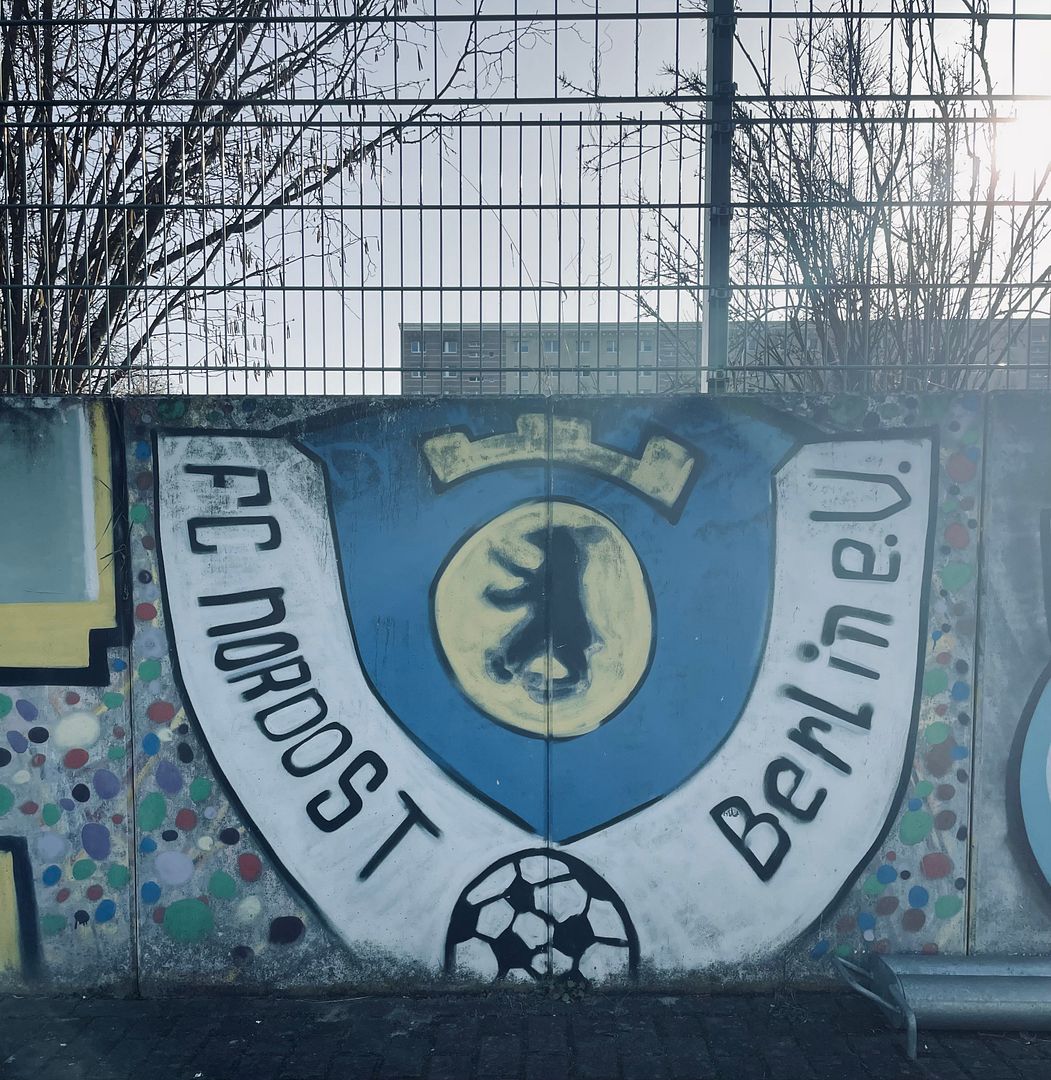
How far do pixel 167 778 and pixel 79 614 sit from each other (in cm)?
80

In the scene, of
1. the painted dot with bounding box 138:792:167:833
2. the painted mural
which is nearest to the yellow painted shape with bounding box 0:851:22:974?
the painted mural

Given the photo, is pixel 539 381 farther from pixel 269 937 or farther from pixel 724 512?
pixel 269 937

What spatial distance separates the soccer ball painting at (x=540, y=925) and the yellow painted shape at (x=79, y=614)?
197 cm

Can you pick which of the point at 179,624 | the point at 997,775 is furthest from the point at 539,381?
the point at 997,775

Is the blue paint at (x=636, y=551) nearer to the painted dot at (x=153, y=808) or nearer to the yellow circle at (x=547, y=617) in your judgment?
the yellow circle at (x=547, y=617)

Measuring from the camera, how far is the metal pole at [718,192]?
4129mm

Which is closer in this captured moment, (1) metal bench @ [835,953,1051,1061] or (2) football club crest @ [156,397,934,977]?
(1) metal bench @ [835,953,1051,1061]

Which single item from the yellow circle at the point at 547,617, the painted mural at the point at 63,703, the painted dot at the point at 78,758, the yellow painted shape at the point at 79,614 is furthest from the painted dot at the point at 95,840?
the yellow circle at the point at 547,617

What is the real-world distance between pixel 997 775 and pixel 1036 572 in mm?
876

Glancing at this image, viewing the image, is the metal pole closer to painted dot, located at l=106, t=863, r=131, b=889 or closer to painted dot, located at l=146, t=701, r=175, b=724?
painted dot, located at l=146, t=701, r=175, b=724

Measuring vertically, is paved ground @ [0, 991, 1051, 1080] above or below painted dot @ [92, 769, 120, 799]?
below

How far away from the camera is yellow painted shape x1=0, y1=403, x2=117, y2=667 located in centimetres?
405

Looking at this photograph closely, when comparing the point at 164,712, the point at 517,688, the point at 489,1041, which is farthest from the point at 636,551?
the point at 164,712

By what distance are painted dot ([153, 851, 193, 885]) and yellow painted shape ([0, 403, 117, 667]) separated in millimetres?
902
